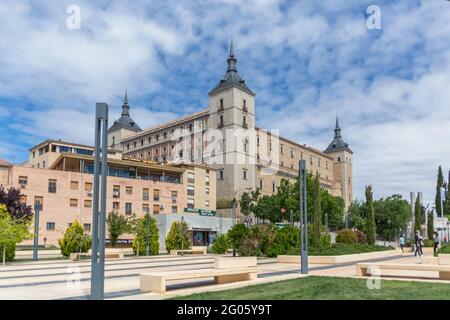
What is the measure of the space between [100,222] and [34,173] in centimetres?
4341

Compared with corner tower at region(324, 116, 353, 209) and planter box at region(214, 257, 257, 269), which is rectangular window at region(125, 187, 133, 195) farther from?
corner tower at region(324, 116, 353, 209)

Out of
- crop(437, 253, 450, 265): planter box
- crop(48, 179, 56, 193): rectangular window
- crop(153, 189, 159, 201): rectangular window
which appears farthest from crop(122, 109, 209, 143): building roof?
crop(437, 253, 450, 265): planter box

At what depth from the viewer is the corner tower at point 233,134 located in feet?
251

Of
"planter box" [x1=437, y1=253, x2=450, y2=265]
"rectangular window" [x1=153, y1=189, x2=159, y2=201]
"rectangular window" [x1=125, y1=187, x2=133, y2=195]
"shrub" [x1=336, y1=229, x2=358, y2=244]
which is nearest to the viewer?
"planter box" [x1=437, y1=253, x2=450, y2=265]

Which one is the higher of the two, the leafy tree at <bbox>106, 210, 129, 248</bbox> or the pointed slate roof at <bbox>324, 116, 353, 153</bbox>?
the pointed slate roof at <bbox>324, 116, 353, 153</bbox>

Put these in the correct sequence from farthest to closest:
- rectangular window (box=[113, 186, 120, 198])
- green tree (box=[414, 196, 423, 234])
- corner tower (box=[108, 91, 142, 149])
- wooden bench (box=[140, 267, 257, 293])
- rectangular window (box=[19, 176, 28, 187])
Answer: corner tower (box=[108, 91, 142, 149]) < rectangular window (box=[113, 186, 120, 198]) < rectangular window (box=[19, 176, 28, 187]) < green tree (box=[414, 196, 423, 234]) < wooden bench (box=[140, 267, 257, 293])

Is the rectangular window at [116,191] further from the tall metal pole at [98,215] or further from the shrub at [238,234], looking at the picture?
the tall metal pole at [98,215]

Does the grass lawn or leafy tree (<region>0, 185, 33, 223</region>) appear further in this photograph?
leafy tree (<region>0, 185, 33, 223</region>)

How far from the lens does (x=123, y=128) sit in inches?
Result: 4112

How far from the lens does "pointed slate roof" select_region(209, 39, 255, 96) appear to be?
79000mm

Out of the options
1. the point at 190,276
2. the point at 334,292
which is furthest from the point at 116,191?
the point at 334,292

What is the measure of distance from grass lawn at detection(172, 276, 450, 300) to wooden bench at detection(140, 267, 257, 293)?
86 centimetres

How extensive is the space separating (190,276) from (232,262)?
217cm
